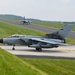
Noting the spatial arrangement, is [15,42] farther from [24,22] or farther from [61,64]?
[24,22]

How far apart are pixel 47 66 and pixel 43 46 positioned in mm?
14578

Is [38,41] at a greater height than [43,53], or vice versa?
[38,41]

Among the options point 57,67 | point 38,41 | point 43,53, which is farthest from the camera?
point 38,41

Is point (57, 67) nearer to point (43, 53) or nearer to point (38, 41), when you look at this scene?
point (43, 53)

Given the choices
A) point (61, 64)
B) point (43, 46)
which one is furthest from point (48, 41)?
point (61, 64)

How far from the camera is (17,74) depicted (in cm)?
1558

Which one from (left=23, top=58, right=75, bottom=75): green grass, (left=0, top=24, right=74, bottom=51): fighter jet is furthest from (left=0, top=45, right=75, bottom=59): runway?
(left=23, top=58, right=75, bottom=75): green grass

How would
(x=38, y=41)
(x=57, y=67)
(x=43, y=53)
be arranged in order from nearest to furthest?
(x=57, y=67)
(x=43, y=53)
(x=38, y=41)

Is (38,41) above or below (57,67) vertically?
above

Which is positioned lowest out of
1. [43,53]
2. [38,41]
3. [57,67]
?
[43,53]

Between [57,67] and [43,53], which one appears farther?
[43,53]

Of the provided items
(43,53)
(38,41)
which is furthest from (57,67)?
(38,41)

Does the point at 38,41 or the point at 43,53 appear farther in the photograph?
the point at 38,41

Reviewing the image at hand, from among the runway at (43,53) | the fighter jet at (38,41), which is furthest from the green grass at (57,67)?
the fighter jet at (38,41)
